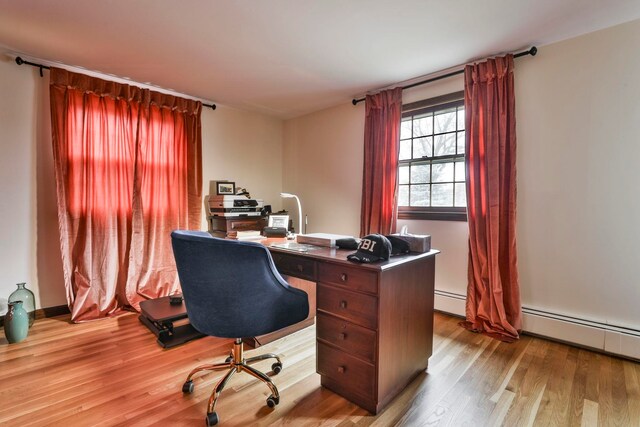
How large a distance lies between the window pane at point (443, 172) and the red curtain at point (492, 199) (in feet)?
0.95

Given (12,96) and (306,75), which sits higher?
(306,75)

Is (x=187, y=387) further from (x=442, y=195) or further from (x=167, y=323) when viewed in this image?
(x=442, y=195)

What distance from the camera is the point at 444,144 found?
9.96 ft

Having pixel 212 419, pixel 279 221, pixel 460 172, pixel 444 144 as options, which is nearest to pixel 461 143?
pixel 444 144

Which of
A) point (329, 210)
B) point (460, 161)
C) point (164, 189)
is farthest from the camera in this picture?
point (329, 210)

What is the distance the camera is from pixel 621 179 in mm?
2131

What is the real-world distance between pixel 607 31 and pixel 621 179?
108cm

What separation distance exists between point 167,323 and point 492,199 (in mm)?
2918

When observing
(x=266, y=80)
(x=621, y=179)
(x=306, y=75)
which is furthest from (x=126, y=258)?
(x=621, y=179)

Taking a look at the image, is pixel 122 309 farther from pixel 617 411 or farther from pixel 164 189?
pixel 617 411

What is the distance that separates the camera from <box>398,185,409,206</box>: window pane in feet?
10.9

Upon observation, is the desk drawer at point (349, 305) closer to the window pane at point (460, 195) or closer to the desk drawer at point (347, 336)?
the desk drawer at point (347, 336)

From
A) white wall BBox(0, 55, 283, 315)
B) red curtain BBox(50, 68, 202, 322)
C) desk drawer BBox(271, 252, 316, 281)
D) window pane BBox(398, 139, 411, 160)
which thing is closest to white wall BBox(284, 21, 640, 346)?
window pane BBox(398, 139, 411, 160)

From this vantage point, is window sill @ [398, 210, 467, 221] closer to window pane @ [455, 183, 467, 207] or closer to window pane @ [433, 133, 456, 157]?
window pane @ [455, 183, 467, 207]
